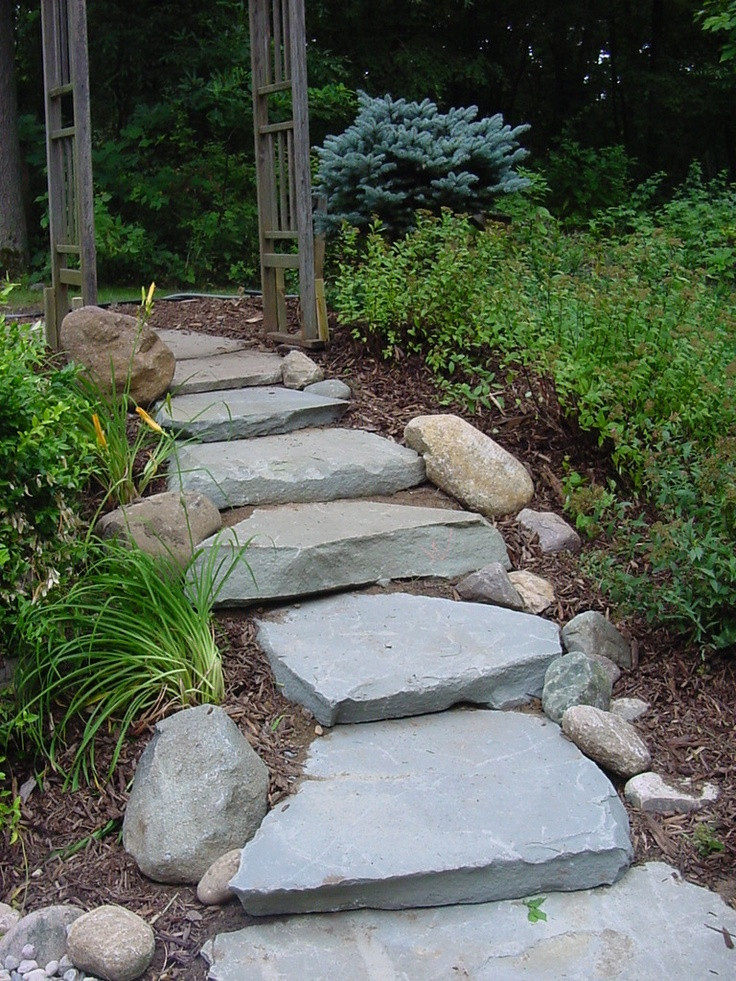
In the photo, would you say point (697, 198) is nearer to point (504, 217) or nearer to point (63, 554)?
point (504, 217)

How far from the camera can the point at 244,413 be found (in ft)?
16.2

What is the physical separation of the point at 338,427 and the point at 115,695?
221 centimetres

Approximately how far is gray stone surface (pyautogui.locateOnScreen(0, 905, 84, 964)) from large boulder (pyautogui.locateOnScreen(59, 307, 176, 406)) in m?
2.55

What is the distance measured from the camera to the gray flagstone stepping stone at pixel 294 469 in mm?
4293

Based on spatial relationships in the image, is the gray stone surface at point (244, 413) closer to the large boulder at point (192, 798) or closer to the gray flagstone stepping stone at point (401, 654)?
the gray flagstone stepping stone at point (401, 654)

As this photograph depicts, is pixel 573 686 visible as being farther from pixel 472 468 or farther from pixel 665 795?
pixel 472 468

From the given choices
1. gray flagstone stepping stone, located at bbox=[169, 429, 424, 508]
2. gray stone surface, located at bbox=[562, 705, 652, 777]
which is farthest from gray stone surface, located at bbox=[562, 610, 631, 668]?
gray flagstone stepping stone, located at bbox=[169, 429, 424, 508]

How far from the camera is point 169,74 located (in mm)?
11219

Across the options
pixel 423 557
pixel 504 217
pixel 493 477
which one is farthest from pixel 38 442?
pixel 504 217

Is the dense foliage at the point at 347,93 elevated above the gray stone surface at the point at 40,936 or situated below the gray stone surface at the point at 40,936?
above

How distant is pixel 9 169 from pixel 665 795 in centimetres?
995

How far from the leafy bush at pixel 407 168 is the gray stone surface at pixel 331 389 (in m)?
1.45

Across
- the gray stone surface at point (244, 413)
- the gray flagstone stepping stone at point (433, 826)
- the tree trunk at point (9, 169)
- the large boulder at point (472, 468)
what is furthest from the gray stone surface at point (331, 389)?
the tree trunk at point (9, 169)

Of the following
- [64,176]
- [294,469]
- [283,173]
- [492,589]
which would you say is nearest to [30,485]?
[294,469]
